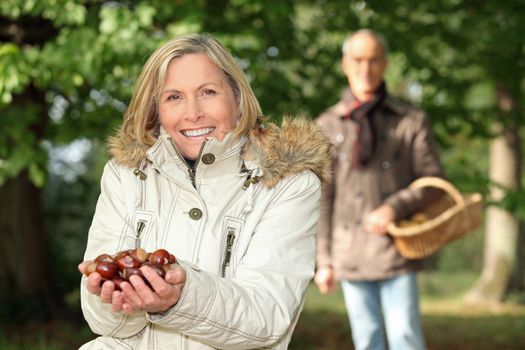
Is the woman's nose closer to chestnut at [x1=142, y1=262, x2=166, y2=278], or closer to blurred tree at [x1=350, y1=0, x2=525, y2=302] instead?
chestnut at [x1=142, y1=262, x2=166, y2=278]

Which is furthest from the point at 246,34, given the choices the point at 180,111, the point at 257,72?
the point at 180,111

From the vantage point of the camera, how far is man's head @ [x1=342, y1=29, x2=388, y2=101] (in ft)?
17.0

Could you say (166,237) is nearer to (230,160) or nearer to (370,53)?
(230,160)

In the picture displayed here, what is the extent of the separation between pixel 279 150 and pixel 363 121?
2.39 meters

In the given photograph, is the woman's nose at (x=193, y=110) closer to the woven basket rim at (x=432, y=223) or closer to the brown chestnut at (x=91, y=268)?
the brown chestnut at (x=91, y=268)

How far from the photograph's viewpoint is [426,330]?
1227 centimetres

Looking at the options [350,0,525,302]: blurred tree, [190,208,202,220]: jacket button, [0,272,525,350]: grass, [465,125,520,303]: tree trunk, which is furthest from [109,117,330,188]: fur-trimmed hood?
[465,125,520,303]: tree trunk

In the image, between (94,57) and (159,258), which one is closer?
(159,258)

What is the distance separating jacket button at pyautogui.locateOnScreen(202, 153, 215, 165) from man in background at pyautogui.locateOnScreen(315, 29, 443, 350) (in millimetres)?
2370

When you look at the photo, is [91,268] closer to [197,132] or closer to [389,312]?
[197,132]

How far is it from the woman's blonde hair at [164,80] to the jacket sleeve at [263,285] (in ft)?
1.01

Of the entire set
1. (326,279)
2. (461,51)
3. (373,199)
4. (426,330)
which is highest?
(461,51)

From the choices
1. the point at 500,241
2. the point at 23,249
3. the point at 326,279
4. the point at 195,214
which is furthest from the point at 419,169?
the point at 500,241

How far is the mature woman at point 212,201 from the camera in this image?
2.62m
